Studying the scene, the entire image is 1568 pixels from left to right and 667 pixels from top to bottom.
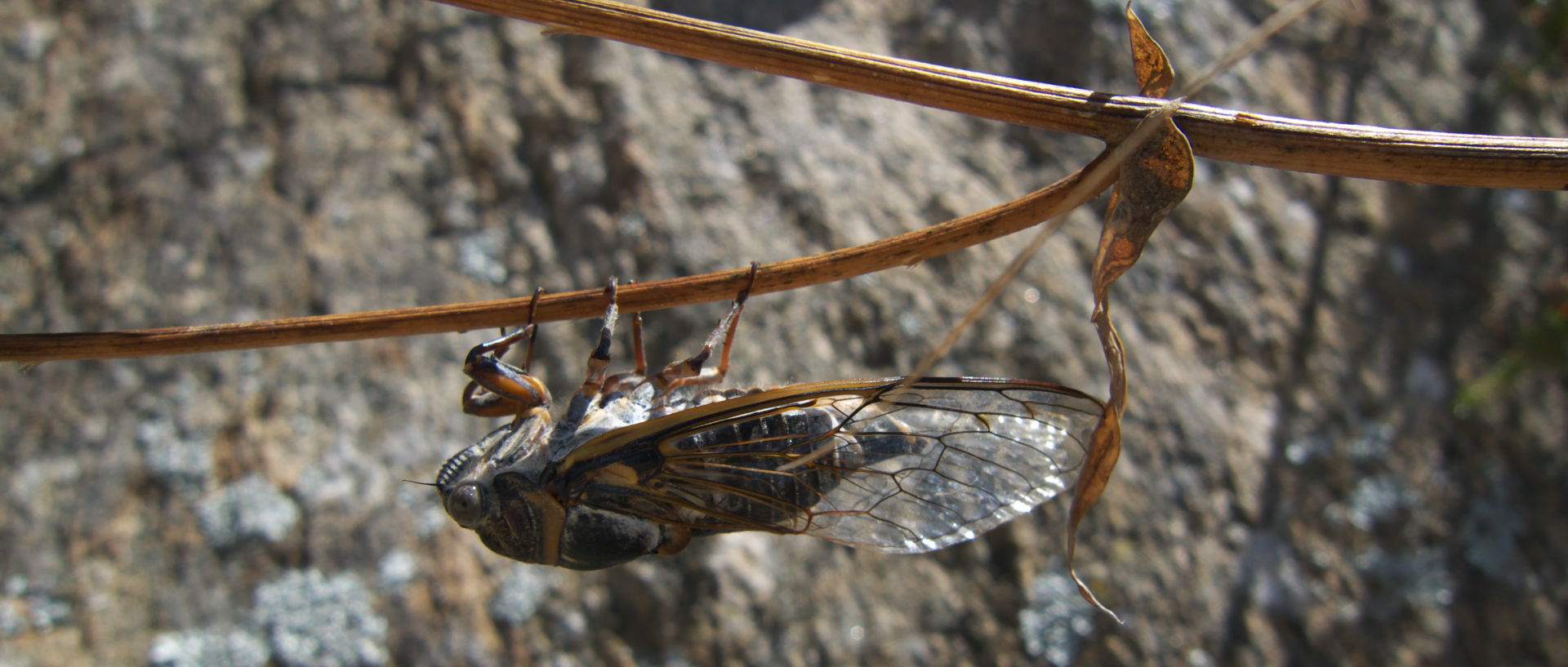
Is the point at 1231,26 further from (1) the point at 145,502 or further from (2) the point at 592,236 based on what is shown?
(1) the point at 145,502

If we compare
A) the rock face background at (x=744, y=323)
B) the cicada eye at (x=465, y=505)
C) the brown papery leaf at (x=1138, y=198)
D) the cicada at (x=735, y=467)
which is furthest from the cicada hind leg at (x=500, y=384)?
the brown papery leaf at (x=1138, y=198)

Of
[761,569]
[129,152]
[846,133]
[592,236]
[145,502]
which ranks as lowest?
[145,502]

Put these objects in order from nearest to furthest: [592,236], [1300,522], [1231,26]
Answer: [1300,522] < [592,236] < [1231,26]

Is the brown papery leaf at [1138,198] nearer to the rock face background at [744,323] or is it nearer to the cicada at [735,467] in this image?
the cicada at [735,467]

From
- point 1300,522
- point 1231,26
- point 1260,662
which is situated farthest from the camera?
point 1231,26

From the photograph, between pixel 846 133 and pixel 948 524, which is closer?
pixel 948 524

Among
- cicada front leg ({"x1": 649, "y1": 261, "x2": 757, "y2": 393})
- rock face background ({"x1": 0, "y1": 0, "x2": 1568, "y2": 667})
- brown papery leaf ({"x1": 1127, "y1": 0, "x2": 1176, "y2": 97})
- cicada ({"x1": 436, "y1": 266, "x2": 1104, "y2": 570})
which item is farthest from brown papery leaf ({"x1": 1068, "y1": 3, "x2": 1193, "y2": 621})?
rock face background ({"x1": 0, "y1": 0, "x2": 1568, "y2": 667})

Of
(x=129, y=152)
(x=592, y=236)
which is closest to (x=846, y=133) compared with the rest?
(x=592, y=236)
